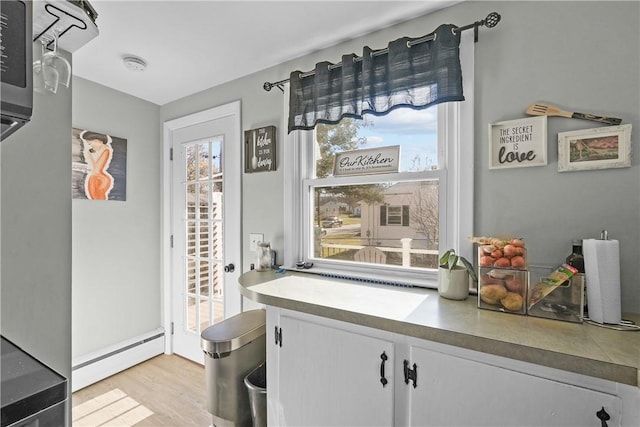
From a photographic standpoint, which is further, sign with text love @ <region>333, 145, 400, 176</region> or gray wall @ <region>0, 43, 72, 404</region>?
sign with text love @ <region>333, 145, 400, 176</region>

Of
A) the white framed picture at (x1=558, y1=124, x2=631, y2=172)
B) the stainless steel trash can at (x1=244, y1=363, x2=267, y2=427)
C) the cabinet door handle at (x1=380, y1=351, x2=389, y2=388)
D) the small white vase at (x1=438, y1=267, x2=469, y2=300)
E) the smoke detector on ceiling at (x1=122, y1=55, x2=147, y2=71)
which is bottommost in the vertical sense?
the stainless steel trash can at (x1=244, y1=363, x2=267, y2=427)

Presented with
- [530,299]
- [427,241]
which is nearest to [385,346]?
[530,299]

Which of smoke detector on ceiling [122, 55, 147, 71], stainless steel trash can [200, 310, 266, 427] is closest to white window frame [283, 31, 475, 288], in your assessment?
stainless steel trash can [200, 310, 266, 427]

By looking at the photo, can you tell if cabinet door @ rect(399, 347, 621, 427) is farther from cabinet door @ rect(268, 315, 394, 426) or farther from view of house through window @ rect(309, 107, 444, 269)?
view of house through window @ rect(309, 107, 444, 269)

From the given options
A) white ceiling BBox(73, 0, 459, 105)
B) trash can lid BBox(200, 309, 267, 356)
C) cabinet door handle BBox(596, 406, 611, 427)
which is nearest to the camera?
cabinet door handle BBox(596, 406, 611, 427)

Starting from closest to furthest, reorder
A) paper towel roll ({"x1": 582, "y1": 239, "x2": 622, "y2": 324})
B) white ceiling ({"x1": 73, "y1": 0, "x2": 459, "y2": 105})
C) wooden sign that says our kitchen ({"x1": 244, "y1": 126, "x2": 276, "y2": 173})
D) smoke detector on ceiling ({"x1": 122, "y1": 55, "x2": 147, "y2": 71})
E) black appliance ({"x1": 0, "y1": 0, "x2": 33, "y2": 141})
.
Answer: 1. black appliance ({"x1": 0, "y1": 0, "x2": 33, "y2": 141})
2. paper towel roll ({"x1": 582, "y1": 239, "x2": 622, "y2": 324})
3. white ceiling ({"x1": 73, "y1": 0, "x2": 459, "y2": 105})
4. smoke detector on ceiling ({"x1": 122, "y1": 55, "x2": 147, "y2": 71})
5. wooden sign that says our kitchen ({"x1": 244, "y1": 126, "x2": 276, "y2": 173})

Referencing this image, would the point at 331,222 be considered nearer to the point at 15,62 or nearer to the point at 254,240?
the point at 254,240

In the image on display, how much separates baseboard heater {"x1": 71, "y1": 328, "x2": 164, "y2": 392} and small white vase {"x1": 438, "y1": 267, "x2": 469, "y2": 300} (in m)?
2.61

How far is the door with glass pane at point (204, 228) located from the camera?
2432mm

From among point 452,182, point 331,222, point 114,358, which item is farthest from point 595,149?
point 114,358

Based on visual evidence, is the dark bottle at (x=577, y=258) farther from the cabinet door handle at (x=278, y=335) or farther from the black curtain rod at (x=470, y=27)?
the cabinet door handle at (x=278, y=335)

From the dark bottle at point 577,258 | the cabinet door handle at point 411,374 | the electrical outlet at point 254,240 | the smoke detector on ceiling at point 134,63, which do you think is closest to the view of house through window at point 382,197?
the electrical outlet at point 254,240

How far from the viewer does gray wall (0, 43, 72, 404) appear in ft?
3.02

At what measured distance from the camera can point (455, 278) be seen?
1349 millimetres
